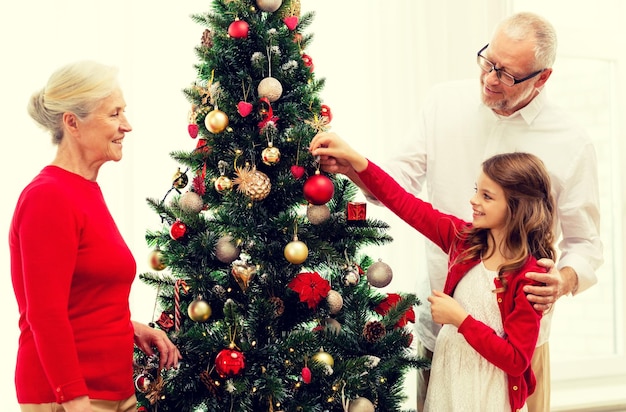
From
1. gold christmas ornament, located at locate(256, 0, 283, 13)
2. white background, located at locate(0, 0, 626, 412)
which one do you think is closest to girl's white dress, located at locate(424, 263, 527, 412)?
white background, located at locate(0, 0, 626, 412)

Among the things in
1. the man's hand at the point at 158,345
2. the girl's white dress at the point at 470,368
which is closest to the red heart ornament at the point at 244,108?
the man's hand at the point at 158,345

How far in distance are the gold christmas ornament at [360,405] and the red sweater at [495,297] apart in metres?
0.29

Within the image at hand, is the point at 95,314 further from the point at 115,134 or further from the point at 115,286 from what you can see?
the point at 115,134

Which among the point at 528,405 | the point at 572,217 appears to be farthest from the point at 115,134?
the point at 528,405

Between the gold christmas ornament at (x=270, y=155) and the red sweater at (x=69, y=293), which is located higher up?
the gold christmas ornament at (x=270, y=155)

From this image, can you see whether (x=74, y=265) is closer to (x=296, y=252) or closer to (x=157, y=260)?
(x=157, y=260)

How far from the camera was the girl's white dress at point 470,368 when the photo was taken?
6.02 ft

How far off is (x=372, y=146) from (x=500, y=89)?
80 centimetres

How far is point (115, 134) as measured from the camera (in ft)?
5.38

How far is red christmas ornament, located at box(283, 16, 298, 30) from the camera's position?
1.85 m

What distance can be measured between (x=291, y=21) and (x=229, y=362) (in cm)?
86

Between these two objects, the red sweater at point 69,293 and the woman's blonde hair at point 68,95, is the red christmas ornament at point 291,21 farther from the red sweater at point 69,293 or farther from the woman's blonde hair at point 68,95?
the red sweater at point 69,293

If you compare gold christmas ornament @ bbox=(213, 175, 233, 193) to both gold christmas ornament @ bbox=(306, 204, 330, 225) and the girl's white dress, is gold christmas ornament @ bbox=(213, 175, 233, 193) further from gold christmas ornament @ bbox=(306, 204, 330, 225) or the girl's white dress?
the girl's white dress

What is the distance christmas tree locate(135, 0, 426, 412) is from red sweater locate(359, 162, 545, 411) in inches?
4.9
